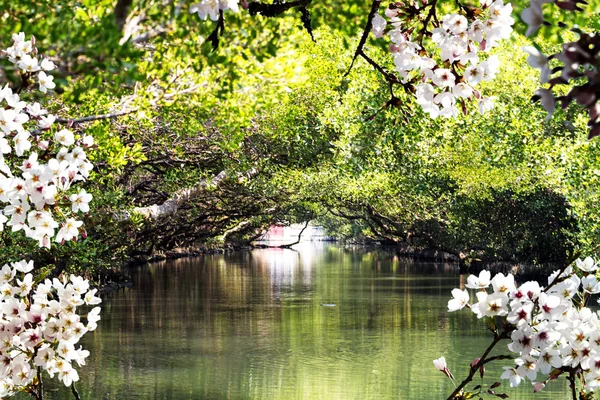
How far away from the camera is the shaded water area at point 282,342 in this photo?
18.1 meters

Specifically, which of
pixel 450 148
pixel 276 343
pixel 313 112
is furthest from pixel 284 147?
pixel 276 343

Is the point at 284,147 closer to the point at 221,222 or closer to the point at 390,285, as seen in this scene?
the point at 390,285

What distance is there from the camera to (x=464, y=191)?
3719 cm

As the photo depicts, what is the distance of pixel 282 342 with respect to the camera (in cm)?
2388

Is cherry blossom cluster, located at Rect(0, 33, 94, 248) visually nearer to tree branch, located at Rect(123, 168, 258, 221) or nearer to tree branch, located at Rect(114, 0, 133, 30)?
tree branch, located at Rect(114, 0, 133, 30)

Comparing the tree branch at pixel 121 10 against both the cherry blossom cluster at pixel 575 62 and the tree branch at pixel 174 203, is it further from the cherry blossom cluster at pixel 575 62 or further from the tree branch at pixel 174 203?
the tree branch at pixel 174 203

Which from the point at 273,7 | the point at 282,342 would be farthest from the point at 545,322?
the point at 282,342

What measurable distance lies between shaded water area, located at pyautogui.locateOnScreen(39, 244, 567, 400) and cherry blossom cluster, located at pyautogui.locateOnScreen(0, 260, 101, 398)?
415 inches

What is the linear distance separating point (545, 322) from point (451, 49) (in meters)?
1.59

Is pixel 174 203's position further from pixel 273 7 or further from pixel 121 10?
pixel 273 7

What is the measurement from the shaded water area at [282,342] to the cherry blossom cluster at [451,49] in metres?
12.8

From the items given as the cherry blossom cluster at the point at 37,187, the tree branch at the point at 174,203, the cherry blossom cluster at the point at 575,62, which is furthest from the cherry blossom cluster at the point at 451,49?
the tree branch at the point at 174,203

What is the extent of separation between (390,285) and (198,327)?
15584 millimetres

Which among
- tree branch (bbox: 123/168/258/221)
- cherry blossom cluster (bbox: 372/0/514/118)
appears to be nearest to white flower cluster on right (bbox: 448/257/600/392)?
cherry blossom cluster (bbox: 372/0/514/118)
